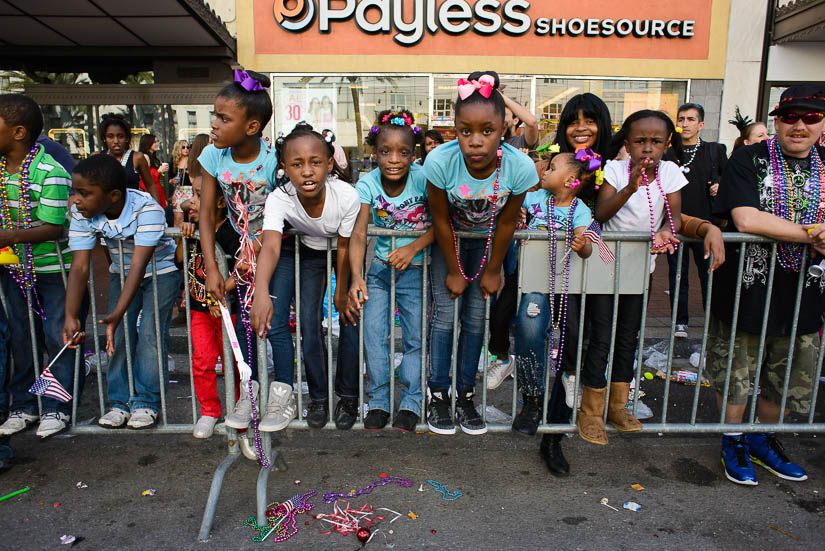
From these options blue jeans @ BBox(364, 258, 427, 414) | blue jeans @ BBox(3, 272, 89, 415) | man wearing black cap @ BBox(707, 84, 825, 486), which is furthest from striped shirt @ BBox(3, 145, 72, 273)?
man wearing black cap @ BBox(707, 84, 825, 486)

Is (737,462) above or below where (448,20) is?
below

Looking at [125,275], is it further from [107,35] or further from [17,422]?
[107,35]

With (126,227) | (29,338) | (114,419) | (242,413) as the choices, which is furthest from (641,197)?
(29,338)

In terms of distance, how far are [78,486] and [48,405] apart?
53 cm

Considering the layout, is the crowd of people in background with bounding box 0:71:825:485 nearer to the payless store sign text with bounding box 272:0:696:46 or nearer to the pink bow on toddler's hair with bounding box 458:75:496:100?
the pink bow on toddler's hair with bounding box 458:75:496:100

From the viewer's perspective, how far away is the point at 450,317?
3408 mm

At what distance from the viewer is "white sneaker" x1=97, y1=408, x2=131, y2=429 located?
11.1ft

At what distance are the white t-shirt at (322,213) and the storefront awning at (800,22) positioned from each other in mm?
11246

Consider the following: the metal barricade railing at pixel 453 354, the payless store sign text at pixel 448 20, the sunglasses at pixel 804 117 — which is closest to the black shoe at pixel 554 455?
the metal barricade railing at pixel 453 354

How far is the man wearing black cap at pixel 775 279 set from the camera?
3293 millimetres

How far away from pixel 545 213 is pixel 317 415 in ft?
5.88

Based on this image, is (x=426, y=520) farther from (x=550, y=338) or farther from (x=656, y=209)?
(x=656, y=209)

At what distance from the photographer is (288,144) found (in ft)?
10.3

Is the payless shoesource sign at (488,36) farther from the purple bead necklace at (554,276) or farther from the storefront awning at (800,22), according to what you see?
the purple bead necklace at (554,276)
